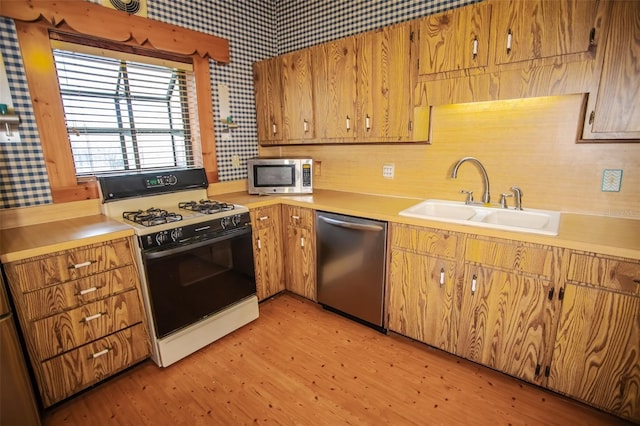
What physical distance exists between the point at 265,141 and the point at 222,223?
122 cm

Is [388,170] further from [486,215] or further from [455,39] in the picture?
[455,39]

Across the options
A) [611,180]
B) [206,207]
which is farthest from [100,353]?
[611,180]

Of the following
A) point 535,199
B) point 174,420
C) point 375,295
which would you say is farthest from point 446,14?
point 174,420

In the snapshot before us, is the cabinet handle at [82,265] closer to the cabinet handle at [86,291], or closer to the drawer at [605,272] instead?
the cabinet handle at [86,291]

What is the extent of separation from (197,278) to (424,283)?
4.86ft

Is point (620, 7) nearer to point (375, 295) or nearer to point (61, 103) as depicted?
point (375, 295)

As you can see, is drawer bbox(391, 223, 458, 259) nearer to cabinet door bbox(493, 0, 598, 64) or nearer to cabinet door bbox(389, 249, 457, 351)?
cabinet door bbox(389, 249, 457, 351)

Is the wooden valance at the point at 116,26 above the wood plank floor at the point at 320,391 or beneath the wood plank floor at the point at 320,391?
above

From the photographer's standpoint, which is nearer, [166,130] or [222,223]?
[222,223]

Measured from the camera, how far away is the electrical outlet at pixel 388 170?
8.58 ft

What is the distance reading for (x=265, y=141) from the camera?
312 centimetres

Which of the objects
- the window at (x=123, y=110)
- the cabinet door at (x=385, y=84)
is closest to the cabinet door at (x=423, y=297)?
the cabinet door at (x=385, y=84)

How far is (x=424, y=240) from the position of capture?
1.94 metres

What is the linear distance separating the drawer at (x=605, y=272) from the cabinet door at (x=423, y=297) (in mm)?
561
